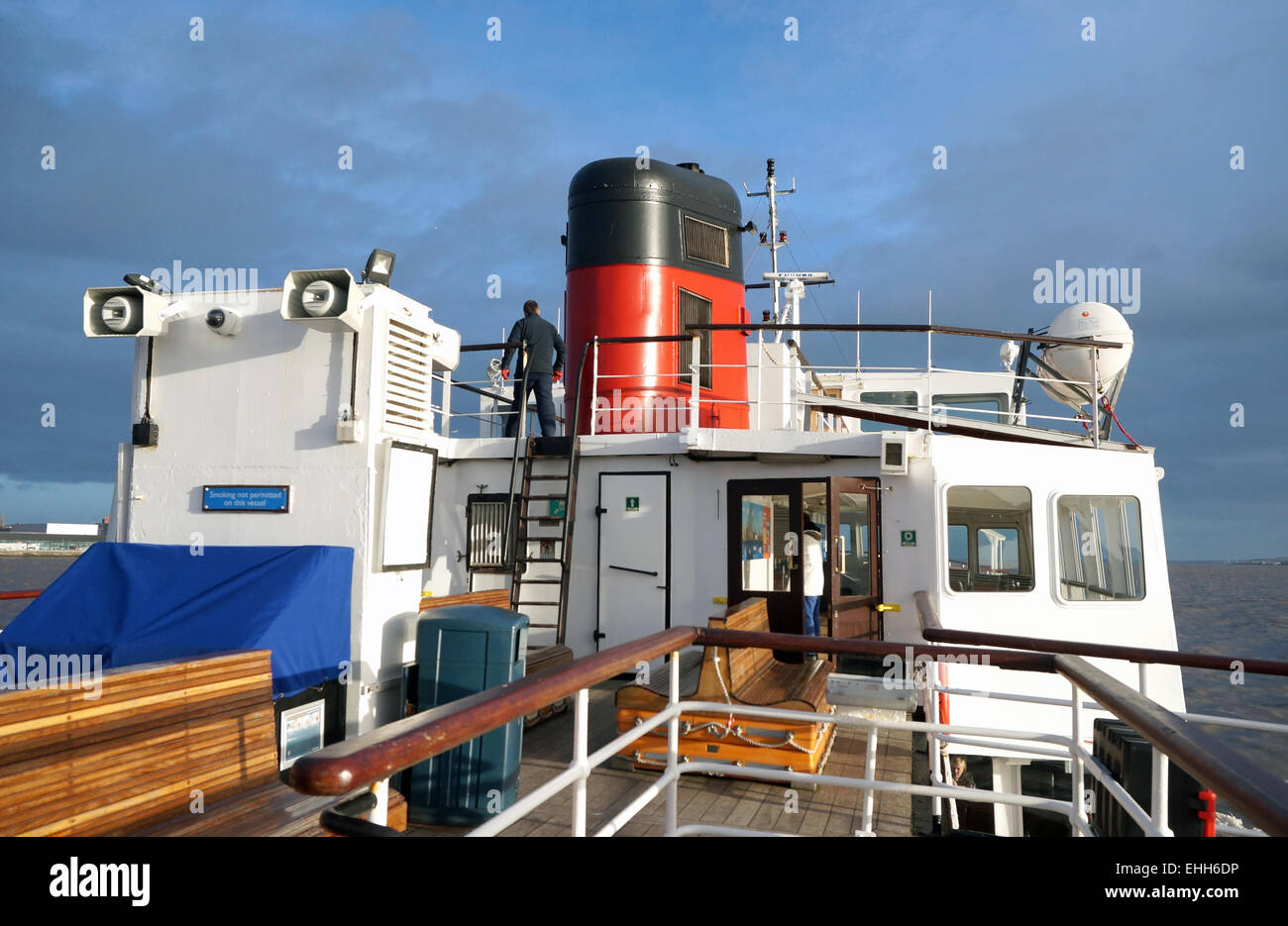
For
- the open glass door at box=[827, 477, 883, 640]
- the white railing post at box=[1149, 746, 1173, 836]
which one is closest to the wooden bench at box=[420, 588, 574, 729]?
the open glass door at box=[827, 477, 883, 640]

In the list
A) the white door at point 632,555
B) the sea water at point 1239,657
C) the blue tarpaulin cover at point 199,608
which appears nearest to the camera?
the blue tarpaulin cover at point 199,608

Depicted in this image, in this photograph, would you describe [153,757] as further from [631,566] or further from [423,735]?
[631,566]

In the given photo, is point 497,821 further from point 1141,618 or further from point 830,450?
point 1141,618

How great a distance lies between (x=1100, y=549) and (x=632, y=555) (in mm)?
4688

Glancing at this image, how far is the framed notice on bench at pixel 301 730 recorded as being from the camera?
4.73 meters

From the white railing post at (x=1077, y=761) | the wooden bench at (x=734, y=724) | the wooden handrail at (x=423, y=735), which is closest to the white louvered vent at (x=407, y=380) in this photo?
the wooden bench at (x=734, y=724)

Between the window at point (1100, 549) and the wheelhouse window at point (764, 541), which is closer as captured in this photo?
the window at point (1100, 549)

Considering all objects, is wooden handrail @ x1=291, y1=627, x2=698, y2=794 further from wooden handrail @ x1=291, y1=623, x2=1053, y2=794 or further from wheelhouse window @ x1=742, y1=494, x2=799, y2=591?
wheelhouse window @ x1=742, y1=494, x2=799, y2=591

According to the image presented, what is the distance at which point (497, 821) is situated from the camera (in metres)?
1.98

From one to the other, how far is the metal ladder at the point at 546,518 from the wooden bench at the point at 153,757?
435cm

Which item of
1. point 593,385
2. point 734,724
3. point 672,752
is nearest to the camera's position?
point 672,752

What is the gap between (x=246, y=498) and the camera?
5.77 meters

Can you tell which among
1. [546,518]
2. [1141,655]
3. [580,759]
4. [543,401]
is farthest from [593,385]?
[580,759]

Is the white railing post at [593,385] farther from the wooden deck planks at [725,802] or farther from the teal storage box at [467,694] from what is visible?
the teal storage box at [467,694]
